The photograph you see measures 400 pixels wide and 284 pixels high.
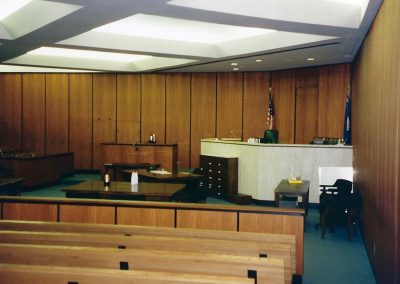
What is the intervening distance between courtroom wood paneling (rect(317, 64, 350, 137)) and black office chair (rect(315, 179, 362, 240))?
3703mm

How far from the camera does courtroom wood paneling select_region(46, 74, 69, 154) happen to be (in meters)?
14.6

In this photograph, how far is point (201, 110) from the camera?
13.8 metres

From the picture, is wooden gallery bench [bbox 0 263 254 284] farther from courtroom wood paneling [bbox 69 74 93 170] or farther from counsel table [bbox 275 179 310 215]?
courtroom wood paneling [bbox 69 74 93 170]

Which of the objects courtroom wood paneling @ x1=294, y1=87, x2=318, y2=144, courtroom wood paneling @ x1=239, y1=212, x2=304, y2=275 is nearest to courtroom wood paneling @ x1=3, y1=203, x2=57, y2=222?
courtroom wood paneling @ x1=239, y1=212, x2=304, y2=275

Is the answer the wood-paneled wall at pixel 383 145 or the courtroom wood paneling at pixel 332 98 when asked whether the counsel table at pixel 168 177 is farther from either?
the courtroom wood paneling at pixel 332 98

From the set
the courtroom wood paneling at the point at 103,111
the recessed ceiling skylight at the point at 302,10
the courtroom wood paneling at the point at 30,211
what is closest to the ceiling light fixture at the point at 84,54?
the courtroom wood paneling at the point at 103,111

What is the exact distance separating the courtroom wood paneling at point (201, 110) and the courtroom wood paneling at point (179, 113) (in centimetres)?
16

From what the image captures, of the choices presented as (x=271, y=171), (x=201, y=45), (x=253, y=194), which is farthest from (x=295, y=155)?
(x=201, y=45)

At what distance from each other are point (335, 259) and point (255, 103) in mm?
7717

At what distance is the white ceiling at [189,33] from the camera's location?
241 inches

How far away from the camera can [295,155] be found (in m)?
9.50

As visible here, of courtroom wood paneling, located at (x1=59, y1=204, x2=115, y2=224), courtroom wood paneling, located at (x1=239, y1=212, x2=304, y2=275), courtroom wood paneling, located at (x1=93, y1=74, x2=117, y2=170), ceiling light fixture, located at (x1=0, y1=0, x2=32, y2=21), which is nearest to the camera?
courtroom wood paneling, located at (x1=239, y1=212, x2=304, y2=275)

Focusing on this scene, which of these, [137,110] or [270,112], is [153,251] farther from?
[137,110]

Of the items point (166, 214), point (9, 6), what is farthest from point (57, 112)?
point (166, 214)
